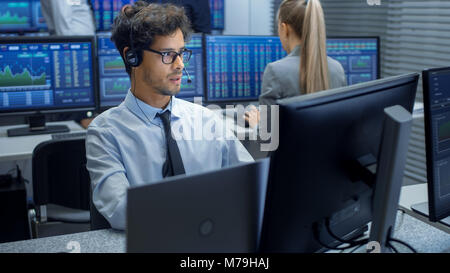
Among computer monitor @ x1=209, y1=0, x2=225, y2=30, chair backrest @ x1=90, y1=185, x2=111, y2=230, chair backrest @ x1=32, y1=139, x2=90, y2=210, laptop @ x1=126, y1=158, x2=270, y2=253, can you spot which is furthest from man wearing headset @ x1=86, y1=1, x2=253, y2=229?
computer monitor @ x1=209, y1=0, x2=225, y2=30

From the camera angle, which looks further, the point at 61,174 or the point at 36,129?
the point at 36,129

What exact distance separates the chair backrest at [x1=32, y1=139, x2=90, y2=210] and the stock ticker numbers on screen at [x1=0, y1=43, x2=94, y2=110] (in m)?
0.84

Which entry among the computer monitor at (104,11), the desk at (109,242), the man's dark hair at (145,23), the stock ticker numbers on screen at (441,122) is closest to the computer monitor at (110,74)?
the man's dark hair at (145,23)

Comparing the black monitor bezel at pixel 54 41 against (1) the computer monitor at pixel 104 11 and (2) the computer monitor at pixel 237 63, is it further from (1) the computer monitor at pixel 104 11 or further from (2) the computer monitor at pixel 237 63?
(1) the computer monitor at pixel 104 11

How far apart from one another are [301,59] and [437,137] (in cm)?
139

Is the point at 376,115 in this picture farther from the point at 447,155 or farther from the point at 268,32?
the point at 268,32

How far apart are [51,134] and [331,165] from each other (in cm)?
206

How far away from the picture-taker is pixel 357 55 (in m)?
3.34

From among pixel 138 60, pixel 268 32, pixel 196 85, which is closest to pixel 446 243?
pixel 138 60

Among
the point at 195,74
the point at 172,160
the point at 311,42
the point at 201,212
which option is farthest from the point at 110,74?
the point at 201,212

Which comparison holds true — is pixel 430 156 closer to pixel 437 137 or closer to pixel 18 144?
pixel 437 137

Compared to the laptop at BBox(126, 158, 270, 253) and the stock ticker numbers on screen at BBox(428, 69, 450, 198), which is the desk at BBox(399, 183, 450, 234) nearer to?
the stock ticker numbers on screen at BBox(428, 69, 450, 198)

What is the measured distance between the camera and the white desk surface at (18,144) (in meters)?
2.40

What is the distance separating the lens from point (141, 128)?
1.59m
